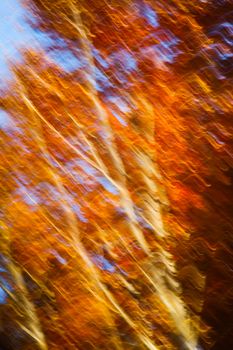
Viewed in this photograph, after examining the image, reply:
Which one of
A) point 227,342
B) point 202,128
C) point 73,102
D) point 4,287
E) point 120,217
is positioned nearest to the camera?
point 227,342

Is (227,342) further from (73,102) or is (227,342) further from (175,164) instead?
(73,102)

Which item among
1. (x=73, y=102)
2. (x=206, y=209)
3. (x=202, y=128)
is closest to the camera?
(x=206, y=209)

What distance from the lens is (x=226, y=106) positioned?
4.56 metres

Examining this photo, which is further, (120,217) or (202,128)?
(120,217)

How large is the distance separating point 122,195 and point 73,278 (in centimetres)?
147

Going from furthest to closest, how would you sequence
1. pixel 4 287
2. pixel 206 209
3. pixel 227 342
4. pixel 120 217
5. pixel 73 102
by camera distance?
pixel 73 102
pixel 4 287
pixel 120 217
pixel 206 209
pixel 227 342

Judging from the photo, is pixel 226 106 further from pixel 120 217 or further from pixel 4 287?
pixel 4 287

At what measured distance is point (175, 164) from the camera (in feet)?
15.3

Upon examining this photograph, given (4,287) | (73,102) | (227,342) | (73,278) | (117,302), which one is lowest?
(227,342)

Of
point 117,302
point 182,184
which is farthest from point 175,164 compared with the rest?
point 117,302

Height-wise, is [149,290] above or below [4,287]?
below

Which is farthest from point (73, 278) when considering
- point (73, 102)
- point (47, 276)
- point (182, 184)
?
point (73, 102)

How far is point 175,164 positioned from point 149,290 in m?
1.75

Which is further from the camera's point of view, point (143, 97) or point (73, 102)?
point (73, 102)
